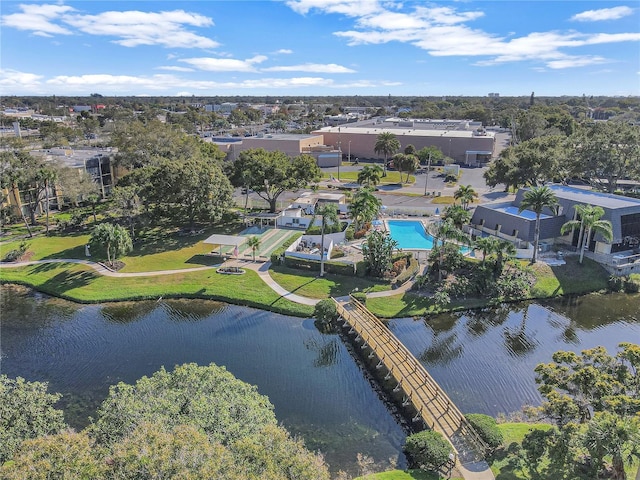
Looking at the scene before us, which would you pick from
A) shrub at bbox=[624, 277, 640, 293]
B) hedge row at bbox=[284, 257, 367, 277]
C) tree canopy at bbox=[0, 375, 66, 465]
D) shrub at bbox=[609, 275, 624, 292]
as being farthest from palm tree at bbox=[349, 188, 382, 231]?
A: tree canopy at bbox=[0, 375, 66, 465]

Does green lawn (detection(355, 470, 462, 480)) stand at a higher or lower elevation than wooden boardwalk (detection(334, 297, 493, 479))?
lower

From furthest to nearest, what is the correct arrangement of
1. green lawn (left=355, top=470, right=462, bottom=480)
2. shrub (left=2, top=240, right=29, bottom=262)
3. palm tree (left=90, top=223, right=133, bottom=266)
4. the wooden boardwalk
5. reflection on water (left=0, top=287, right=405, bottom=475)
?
shrub (left=2, top=240, right=29, bottom=262), palm tree (left=90, top=223, right=133, bottom=266), reflection on water (left=0, top=287, right=405, bottom=475), the wooden boardwalk, green lawn (left=355, top=470, right=462, bottom=480)

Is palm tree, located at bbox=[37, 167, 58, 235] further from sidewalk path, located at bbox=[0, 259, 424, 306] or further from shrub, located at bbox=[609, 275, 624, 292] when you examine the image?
shrub, located at bbox=[609, 275, 624, 292]

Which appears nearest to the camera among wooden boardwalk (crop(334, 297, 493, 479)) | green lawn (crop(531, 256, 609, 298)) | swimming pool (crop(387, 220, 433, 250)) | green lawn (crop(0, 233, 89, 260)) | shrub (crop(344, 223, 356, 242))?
wooden boardwalk (crop(334, 297, 493, 479))

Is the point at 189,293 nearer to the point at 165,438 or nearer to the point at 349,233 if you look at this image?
the point at 349,233

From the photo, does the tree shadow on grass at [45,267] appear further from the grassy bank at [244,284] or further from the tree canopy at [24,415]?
the tree canopy at [24,415]

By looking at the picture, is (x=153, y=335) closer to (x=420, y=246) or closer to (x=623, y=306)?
(x=420, y=246)

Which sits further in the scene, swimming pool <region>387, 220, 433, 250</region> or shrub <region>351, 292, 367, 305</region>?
swimming pool <region>387, 220, 433, 250</region>

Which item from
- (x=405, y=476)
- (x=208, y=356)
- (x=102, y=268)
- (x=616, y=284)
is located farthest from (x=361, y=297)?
(x=102, y=268)
